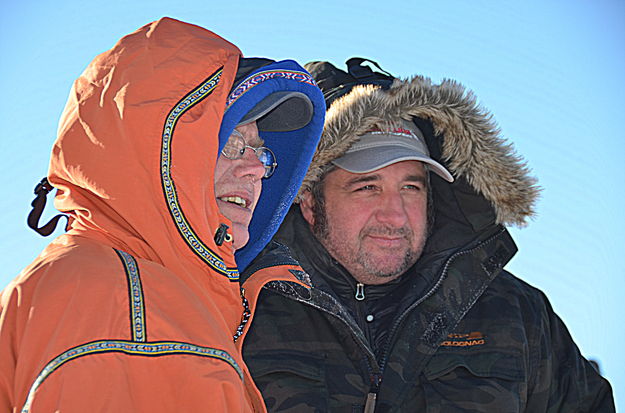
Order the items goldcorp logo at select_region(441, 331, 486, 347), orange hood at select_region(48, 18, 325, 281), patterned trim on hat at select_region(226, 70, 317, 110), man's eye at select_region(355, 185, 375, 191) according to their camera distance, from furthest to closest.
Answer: man's eye at select_region(355, 185, 375, 191) → goldcorp logo at select_region(441, 331, 486, 347) → patterned trim on hat at select_region(226, 70, 317, 110) → orange hood at select_region(48, 18, 325, 281)

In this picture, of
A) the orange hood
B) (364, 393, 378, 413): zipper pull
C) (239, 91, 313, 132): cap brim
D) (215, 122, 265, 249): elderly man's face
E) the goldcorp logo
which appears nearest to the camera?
the orange hood

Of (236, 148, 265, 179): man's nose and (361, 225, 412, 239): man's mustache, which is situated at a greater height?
(236, 148, 265, 179): man's nose

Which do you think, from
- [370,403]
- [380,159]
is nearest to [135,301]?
[370,403]

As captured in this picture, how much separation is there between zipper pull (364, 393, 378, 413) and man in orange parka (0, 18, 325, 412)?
3.64 ft

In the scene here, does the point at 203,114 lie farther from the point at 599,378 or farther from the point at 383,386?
the point at 599,378

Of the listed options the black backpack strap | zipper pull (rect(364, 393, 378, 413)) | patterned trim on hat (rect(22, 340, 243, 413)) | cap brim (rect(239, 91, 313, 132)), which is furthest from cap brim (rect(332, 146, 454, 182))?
patterned trim on hat (rect(22, 340, 243, 413))

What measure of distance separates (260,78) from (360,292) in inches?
64.7

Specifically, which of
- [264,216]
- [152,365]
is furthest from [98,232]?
[264,216]

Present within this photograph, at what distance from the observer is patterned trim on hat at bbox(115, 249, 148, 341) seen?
1.45 m

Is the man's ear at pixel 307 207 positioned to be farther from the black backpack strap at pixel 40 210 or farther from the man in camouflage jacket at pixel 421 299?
the black backpack strap at pixel 40 210

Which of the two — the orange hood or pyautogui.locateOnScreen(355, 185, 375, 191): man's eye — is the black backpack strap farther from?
pyautogui.locateOnScreen(355, 185, 375, 191): man's eye

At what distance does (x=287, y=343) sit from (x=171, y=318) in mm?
1735

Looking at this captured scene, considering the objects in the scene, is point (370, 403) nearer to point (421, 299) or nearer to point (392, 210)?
point (421, 299)

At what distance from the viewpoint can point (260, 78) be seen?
220 centimetres
